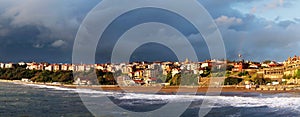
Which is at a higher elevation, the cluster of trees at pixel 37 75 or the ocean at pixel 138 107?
the cluster of trees at pixel 37 75

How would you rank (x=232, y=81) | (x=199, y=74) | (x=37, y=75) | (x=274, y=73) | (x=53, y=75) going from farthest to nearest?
(x=37, y=75) < (x=53, y=75) < (x=199, y=74) < (x=274, y=73) < (x=232, y=81)

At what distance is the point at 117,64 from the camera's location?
536ft

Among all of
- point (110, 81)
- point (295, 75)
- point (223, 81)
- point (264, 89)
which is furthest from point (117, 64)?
point (264, 89)

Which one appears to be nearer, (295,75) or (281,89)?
(281,89)

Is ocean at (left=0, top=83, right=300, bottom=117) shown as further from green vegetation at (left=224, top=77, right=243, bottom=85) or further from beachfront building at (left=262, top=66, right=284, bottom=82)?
beachfront building at (left=262, top=66, right=284, bottom=82)

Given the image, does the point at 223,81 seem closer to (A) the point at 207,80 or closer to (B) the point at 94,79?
(A) the point at 207,80

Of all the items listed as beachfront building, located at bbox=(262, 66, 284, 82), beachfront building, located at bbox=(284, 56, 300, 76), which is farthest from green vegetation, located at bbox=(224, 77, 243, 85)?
beachfront building, located at bbox=(284, 56, 300, 76)

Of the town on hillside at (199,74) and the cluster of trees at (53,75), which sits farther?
the cluster of trees at (53,75)

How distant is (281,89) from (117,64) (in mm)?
102634

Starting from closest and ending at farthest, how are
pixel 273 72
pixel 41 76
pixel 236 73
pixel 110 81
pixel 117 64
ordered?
pixel 273 72 → pixel 236 73 → pixel 110 81 → pixel 41 76 → pixel 117 64

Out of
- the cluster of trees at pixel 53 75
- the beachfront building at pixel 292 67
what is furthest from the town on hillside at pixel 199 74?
the cluster of trees at pixel 53 75

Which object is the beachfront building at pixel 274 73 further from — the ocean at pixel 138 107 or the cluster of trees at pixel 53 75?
the ocean at pixel 138 107

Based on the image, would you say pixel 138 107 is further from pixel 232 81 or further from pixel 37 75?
pixel 37 75

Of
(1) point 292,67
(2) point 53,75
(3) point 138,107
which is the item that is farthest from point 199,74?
(3) point 138,107
